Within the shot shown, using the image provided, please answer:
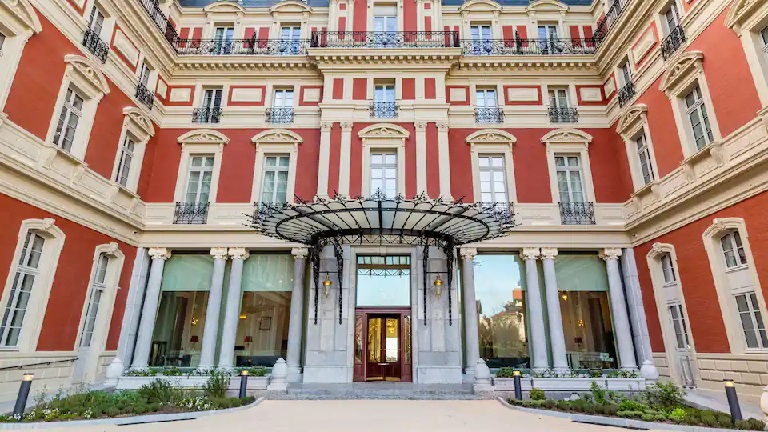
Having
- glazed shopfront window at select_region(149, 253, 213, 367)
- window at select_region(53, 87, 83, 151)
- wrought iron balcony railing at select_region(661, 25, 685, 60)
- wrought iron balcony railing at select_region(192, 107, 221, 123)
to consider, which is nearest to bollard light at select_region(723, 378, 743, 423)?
wrought iron balcony railing at select_region(661, 25, 685, 60)

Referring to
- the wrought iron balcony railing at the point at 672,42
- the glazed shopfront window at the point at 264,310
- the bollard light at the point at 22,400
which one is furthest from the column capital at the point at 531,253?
the bollard light at the point at 22,400

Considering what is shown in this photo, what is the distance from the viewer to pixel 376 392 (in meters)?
10.5

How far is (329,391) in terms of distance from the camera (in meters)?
10.8

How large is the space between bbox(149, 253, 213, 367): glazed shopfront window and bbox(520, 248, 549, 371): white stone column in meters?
10.7

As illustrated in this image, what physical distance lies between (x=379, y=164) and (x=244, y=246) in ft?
17.6

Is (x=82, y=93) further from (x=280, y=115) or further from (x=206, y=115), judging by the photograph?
(x=280, y=115)

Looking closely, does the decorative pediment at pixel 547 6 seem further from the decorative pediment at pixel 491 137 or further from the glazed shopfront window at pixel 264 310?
the glazed shopfront window at pixel 264 310

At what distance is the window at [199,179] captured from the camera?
14836 millimetres

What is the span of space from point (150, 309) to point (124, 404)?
5.94m

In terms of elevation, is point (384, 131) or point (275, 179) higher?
point (384, 131)

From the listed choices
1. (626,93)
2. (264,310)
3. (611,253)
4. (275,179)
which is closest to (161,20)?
(275,179)

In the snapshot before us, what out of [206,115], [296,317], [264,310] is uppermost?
[206,115]

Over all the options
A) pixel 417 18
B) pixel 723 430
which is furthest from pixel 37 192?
pixel 723 430

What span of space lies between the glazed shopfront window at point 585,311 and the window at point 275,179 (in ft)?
32.2
